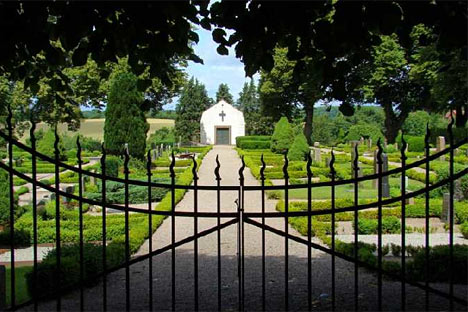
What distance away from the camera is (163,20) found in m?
3.89

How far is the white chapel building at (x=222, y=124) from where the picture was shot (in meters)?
57.0

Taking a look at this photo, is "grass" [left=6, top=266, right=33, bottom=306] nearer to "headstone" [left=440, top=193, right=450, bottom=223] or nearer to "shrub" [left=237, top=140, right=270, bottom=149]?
"headstone" [left=440, top=193, right=450, bottom=223]

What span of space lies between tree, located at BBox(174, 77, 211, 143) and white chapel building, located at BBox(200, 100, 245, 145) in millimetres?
1178

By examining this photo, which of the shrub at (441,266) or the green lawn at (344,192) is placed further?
the green lawn at (344,192)

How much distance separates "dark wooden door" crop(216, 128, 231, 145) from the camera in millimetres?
57406

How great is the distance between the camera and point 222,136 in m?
57.6

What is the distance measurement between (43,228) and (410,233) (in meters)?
7.24

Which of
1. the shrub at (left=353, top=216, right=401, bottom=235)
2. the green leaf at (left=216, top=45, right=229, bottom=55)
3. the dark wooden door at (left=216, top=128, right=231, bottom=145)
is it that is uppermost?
the green leaf at (left=216, top=45, right=229, bottom=55)

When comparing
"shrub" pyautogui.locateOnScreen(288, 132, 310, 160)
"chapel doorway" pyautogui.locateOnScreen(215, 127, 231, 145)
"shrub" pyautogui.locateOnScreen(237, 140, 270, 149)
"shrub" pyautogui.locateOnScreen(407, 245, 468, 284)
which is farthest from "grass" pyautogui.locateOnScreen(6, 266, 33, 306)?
"chapel doorway" pyautogui.locateOnScreen(215, 127, 231, 145)

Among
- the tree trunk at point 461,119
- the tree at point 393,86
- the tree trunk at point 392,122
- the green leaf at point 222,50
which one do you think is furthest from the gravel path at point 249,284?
the tree trunk at point 392,122

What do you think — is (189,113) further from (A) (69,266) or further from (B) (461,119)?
(A) (69,266)

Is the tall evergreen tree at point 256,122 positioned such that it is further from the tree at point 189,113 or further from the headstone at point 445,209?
the headstone at point 445,209

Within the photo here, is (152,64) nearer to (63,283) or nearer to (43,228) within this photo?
(63,283)

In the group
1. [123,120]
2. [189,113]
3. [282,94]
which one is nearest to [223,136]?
[189,113]
